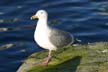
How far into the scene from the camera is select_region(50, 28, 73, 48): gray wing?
10.1 meters

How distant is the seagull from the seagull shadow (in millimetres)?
419

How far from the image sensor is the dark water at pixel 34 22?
14.4 m

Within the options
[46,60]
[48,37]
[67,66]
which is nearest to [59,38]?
[48,37]

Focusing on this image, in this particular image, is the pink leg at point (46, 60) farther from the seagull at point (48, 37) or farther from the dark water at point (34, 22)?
the dark water at point (34, 22)

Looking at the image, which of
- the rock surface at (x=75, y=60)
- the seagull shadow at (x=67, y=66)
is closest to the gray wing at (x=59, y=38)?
the rock surface at (x=75, y=60)

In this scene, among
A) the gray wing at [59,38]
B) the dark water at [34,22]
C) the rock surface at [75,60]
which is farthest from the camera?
the dark water at [34,22]

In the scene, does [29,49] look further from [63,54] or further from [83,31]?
[63,54]

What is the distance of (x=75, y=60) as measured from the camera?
1013cm

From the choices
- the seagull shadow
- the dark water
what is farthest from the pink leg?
the dark water

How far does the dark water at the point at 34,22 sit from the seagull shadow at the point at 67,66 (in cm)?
351

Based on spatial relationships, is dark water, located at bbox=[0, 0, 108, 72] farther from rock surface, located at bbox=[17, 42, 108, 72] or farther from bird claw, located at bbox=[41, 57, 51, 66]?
bird claw, located at bbox=[41, 57, 51, 66]

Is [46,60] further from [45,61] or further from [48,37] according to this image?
[48,37]

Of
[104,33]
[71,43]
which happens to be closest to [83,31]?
[104,33]

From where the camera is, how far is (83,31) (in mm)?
16109
